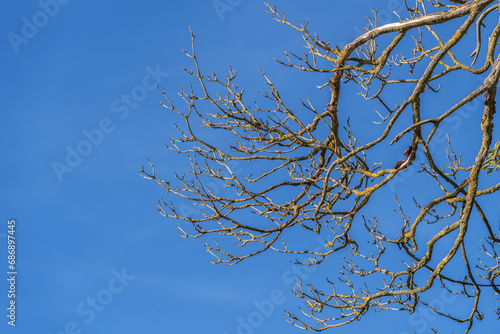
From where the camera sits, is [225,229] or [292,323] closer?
[225,229]

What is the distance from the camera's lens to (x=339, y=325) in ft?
20.7

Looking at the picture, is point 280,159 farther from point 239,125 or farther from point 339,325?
point 339,325

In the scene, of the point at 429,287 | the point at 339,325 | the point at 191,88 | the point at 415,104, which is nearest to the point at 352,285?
the point at 339,325

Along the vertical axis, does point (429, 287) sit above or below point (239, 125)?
below

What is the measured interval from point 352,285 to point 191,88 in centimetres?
297

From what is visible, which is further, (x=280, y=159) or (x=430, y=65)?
(x=280, y=159)

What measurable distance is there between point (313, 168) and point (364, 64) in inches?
50.3

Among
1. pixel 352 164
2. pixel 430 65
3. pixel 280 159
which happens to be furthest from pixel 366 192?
pixel 430 65

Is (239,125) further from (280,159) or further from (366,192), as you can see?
(366,192)

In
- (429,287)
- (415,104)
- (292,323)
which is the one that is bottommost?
(292,323)

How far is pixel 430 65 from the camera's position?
5887 mm

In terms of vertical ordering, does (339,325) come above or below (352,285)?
below

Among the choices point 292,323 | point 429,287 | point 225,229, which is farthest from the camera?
point 292,323

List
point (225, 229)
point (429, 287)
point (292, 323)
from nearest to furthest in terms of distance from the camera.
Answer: point (429, 287)
point (225, 229)
point (292, 323)
